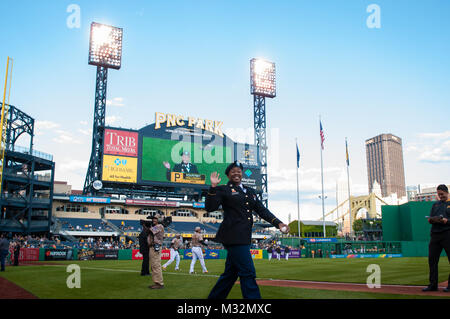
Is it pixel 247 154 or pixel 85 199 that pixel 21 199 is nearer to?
pixel 85 199

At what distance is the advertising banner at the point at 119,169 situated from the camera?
187ft

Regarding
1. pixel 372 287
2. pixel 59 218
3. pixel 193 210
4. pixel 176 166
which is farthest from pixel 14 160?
pixel 372 287

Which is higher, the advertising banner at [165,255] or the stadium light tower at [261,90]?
the stadium light tower at [261,90]

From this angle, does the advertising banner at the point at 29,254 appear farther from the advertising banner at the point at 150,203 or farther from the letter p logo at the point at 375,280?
the advertising banner at the point at 150,203

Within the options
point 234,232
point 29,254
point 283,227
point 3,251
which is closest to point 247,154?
point 29,254

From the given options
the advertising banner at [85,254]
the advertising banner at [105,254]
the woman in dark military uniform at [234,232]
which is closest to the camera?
the woman in dark military uniform at [234,232]

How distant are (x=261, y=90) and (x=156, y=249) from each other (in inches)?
2584

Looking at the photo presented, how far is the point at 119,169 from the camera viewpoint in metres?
57.7

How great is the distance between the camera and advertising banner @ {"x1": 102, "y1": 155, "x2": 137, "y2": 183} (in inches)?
2242

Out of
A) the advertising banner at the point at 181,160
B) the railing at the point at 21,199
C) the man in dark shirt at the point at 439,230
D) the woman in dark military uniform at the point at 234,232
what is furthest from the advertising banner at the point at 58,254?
the woman in dark military uniform at the point at 234,232

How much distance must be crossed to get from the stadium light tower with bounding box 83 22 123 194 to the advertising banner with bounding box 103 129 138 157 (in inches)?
64.8

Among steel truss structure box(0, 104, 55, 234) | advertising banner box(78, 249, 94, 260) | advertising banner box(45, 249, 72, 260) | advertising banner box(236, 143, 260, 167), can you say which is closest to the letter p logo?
advertising banner box(45, 249, 72, 260)

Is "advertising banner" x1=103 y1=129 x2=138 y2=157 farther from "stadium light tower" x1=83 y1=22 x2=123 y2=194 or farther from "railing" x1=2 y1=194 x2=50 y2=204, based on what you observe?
"railing" x1=2 y1=194 x2=50 y2=204
